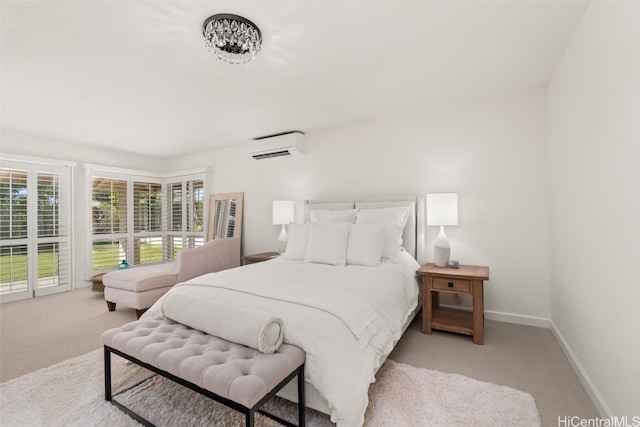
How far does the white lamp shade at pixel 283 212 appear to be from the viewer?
4.07 meters

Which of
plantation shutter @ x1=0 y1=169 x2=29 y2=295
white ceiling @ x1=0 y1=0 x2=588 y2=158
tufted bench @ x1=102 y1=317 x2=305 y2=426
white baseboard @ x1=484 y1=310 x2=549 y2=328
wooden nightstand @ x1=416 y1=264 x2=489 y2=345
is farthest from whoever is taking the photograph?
plantation shutter @ x1=0 y1=169 x2=29 y2=295

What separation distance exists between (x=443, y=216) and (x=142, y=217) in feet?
17.8

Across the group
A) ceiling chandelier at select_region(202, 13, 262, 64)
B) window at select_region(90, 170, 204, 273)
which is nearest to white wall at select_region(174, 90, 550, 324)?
ceiling chandelier at select_region(202, 13, 262, 64)

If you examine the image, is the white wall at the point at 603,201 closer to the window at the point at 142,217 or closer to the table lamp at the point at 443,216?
the table lamp at the point at 443,216

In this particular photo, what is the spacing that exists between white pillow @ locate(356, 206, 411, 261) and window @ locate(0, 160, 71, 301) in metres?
4.67

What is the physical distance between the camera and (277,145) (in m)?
4.20

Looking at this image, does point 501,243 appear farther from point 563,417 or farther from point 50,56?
point 50,56

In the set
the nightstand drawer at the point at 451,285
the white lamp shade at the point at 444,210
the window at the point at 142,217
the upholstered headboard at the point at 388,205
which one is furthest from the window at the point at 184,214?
the nightstand drawer at the point at 451,285

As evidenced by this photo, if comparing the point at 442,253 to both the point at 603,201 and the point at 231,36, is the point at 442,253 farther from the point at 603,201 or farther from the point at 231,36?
the point at 231,36

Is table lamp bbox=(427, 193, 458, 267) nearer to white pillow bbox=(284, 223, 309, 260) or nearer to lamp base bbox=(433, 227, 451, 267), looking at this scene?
lamp base bbox=(433, 227, 451, 267)

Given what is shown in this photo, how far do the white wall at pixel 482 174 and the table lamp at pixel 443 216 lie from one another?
355 millimetres

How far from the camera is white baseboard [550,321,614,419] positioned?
1.54 meters

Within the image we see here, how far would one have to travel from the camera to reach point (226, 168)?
5.12m

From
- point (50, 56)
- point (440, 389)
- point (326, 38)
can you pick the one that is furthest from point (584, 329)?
point (50, 56)
